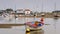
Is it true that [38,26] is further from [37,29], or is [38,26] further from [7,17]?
[7,17]

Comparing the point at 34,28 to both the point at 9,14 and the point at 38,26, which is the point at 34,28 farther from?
the point at 9,14

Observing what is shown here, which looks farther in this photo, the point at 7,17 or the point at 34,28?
the point at 7,17

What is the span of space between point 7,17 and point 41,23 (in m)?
20.3

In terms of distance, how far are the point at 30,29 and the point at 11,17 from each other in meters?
21.3

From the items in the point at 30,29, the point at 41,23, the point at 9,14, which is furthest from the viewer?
the point at 9,14

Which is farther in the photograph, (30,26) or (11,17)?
(11,17)

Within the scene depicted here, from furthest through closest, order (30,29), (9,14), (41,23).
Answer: (9,14), (41,23), (30,29)

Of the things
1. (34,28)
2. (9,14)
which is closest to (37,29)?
(34,28)

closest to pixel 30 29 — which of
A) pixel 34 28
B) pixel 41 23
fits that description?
pixel 34 28

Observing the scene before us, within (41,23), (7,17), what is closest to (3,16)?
(7,17)

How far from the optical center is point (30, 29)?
11781mm

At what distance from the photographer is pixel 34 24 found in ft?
40.6

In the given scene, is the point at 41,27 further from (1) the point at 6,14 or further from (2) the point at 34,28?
(1) the point at 6,14

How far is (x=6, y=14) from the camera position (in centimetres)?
3150
